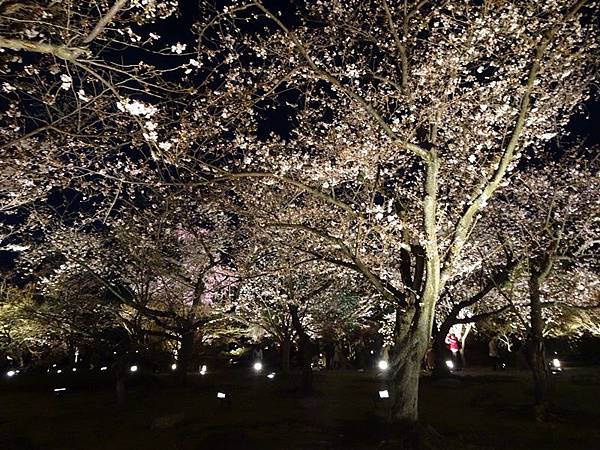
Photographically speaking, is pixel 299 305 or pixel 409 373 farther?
pixel 299 305

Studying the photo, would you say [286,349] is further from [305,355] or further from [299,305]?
[305,355]

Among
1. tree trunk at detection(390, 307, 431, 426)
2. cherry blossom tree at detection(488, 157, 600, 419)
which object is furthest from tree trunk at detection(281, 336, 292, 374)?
tree trunk at detection(390, 307, 431, 426)

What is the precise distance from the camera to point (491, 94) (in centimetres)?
1110

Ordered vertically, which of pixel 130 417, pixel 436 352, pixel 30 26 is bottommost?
pixel 130 417

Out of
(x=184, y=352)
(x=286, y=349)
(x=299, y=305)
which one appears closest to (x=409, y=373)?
(x=299, y=305)

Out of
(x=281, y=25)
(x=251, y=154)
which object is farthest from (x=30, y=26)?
(x=251, y=154)

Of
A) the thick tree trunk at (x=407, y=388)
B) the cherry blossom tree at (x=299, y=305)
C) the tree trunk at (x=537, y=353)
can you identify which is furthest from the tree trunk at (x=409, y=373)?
the cherry blossom tree at (x=299, y=305)

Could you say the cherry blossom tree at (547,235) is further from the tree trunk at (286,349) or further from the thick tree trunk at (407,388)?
the tree trunk at (286,349)

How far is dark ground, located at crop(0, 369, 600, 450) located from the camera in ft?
36.2

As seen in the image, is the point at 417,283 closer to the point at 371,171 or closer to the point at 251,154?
the point at 371,171

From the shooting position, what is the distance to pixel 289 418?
46.1 ft

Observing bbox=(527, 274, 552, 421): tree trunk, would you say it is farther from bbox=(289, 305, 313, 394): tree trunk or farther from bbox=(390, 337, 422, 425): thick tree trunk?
bbox=(289, 305, 313, 394): tree trunk

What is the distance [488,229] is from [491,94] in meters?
10.5

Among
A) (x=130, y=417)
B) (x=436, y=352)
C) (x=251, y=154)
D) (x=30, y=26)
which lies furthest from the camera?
(x=436, y=352)
